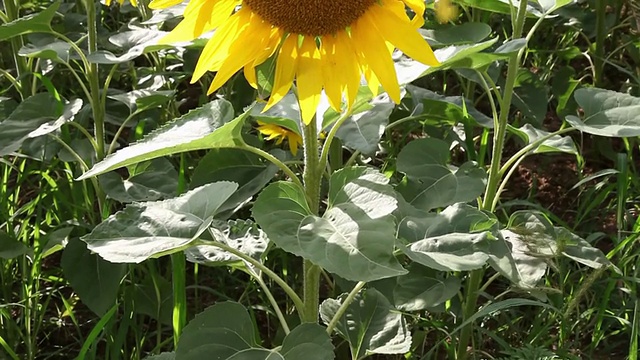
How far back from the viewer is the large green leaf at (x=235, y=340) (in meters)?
1.35

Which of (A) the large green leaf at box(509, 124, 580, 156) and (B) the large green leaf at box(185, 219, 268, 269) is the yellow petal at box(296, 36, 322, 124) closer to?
(B) the large green leaf at box(185, 219, 268, 269)

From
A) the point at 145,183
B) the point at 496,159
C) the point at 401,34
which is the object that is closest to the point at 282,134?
the point at 145,183

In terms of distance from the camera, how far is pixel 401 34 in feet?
4.30

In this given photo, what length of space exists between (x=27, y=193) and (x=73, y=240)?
0.70m

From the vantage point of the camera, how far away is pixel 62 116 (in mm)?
2084

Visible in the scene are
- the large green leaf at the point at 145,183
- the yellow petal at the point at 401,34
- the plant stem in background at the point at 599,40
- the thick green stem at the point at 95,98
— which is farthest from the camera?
the plant stem in background at the point at 599,40

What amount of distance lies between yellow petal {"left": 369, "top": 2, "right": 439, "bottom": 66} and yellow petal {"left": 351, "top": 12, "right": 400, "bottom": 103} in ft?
0.04

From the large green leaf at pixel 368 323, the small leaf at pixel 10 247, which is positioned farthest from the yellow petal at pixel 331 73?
the small leaf at pixel 10 247

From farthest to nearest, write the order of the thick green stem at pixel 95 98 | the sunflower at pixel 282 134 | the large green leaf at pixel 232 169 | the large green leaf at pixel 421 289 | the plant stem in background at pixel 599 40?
the plant stem in background at pixel 599 40
the sunflower at pixel 282 134
the thick green stem at pixel 95 98
the large green leaf at pixel 232 169
the large green leaf at pixel 421 289

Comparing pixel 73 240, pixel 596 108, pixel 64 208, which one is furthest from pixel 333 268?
pixel 64 208

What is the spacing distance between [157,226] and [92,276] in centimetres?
68

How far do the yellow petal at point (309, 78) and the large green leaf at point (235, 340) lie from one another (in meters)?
0.34

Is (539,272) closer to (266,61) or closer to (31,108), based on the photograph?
(266,61)

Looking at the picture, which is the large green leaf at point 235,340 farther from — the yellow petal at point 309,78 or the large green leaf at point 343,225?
the yellow petal at point 309,78
